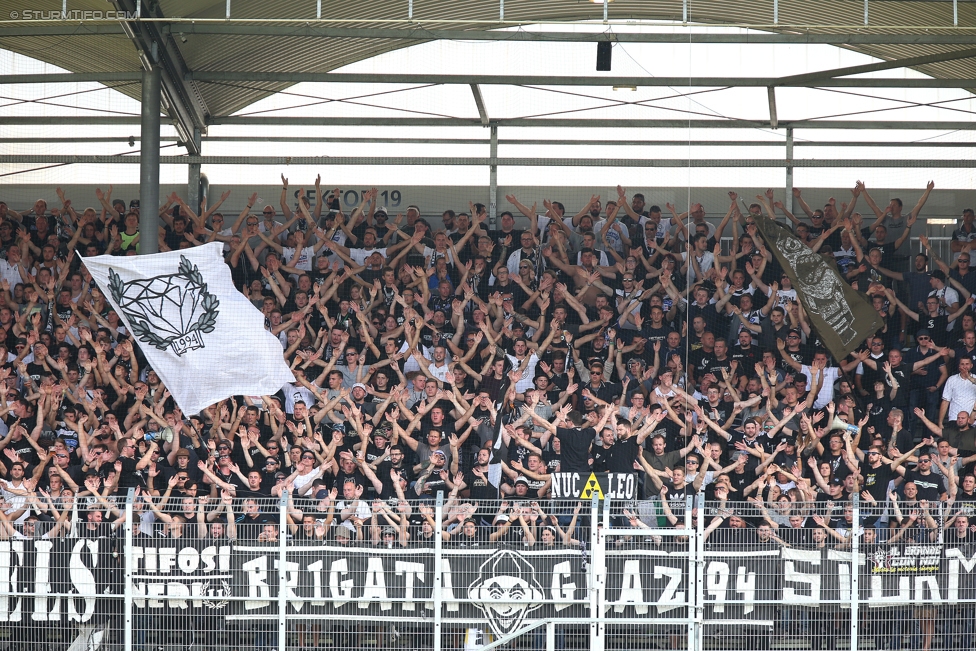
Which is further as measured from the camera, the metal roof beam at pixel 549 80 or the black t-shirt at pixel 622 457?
the metal roof beam at pixel 549 80

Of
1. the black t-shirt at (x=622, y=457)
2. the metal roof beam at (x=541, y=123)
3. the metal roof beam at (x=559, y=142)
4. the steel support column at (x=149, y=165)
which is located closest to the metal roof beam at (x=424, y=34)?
the steel support column at (x=149, y=165)

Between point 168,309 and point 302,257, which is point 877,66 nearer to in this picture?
point 302,257

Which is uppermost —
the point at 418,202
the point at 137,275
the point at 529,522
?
the point at 418,202

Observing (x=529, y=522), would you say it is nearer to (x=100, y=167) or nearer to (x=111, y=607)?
(x=111, y=607)

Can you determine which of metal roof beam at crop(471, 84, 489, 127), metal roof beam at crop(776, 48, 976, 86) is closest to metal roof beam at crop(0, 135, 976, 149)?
metal roof beam at crop(471, 84, 489, 127)

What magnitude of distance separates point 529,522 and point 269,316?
6.06m

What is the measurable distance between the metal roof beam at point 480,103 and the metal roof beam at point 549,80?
0.24 meters

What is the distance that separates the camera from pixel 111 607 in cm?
1167

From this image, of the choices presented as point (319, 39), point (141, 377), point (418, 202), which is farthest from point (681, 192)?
point (141, 377)

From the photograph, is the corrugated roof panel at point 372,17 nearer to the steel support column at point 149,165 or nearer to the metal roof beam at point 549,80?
the metal roof beam at point 549,80

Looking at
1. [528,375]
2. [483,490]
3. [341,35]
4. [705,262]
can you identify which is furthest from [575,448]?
[341,35]

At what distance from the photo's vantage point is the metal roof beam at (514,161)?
65.0ft

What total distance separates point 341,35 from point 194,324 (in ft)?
13.6

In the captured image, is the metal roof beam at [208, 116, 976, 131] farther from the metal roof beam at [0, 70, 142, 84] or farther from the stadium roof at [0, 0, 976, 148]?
the metal roof beam at [0, 70, 142, 84]
